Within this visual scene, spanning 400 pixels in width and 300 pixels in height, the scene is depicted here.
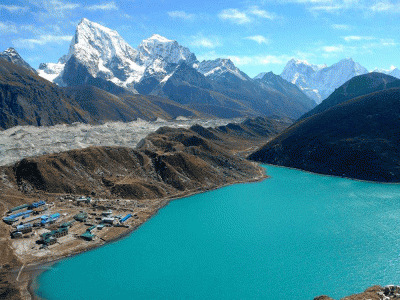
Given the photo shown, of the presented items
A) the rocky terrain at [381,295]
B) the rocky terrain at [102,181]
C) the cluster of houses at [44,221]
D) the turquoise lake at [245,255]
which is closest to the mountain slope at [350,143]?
the rocky terrain at [102,181]

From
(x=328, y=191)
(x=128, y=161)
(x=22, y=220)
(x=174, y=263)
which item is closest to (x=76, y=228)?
(x=22, y=220)

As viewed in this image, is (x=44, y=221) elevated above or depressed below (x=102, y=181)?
below

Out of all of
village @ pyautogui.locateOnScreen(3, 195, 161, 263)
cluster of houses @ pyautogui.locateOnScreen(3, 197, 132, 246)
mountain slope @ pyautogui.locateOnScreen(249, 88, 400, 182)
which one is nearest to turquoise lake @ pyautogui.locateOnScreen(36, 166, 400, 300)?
village @ pyautogui.locateOnScreen(3, 195, 161, 263)

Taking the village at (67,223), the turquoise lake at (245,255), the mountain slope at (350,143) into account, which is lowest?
the turquoise lake at (245,255)

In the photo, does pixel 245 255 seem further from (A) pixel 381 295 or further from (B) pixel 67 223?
(B) pixel 67 223

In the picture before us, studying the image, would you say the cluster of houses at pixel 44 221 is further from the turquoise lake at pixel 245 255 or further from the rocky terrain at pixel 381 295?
the rocky terrain at pixel 381 295

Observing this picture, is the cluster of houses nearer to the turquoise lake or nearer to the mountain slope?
the turquoise lake

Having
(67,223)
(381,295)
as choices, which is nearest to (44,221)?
(67,223)
